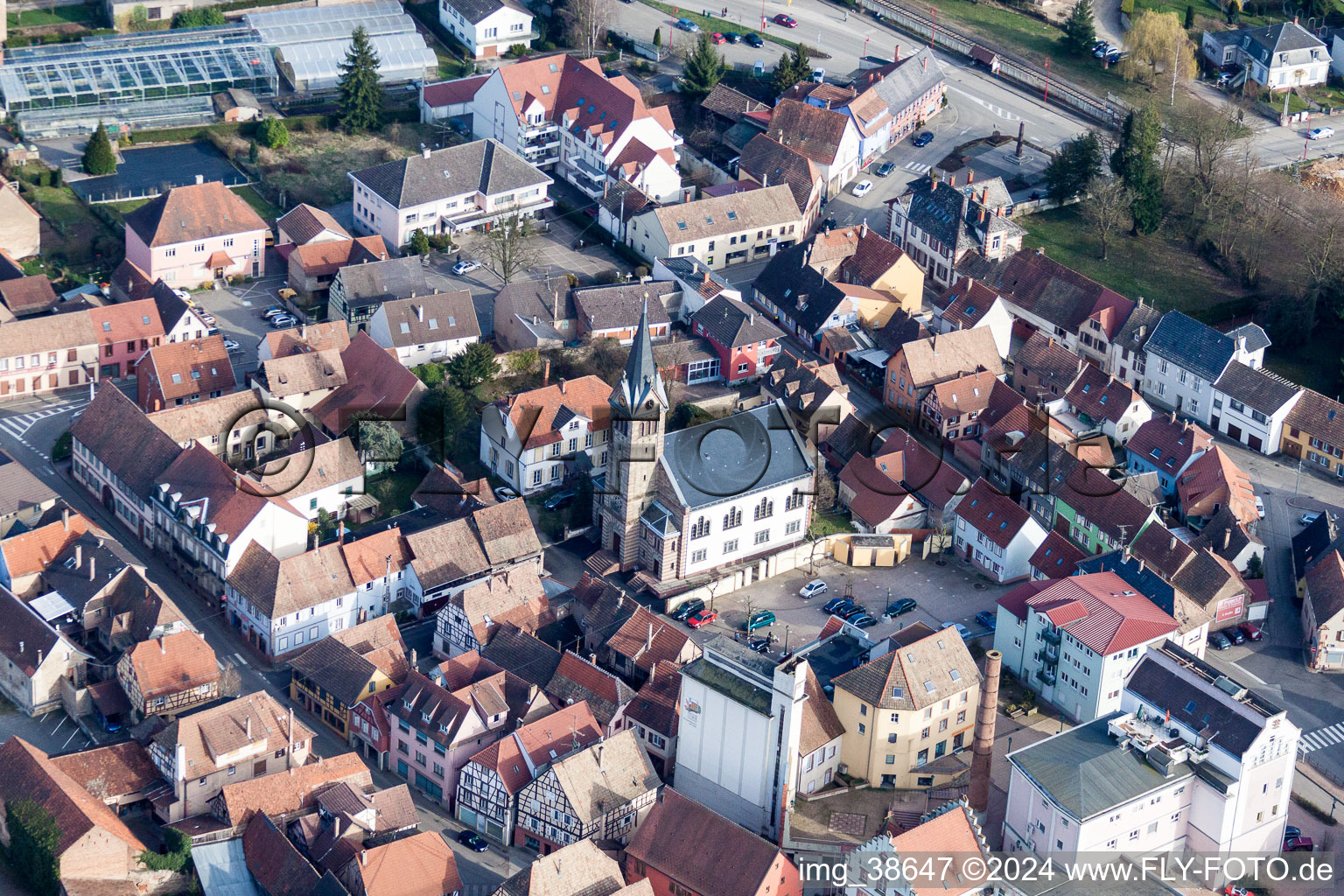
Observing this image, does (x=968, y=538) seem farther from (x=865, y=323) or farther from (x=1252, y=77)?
(x=1252, y=77)

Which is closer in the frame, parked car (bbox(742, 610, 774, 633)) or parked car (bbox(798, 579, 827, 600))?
parked car (bbox(742, 610, 774, 633))

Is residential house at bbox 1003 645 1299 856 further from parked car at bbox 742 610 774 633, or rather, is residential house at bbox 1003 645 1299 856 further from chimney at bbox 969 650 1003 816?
parked car at bbox 742 610 774 633

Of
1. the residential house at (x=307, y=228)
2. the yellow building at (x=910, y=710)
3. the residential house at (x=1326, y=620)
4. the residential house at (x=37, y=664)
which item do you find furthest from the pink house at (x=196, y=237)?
the residential house at (x=1326, y=620)

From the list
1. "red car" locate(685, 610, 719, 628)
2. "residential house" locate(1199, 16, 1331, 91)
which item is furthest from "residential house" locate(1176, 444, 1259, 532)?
"residential house" locate(1199, 16, 1331, 91)

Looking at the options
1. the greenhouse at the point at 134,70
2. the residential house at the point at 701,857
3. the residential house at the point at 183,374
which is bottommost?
the residential house at the point at 701,857

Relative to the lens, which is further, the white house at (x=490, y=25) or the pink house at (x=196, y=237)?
the white house at (x=490, y=25)

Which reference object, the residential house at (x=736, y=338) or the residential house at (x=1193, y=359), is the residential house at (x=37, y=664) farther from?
the residential house at (x=1193, y=359)
